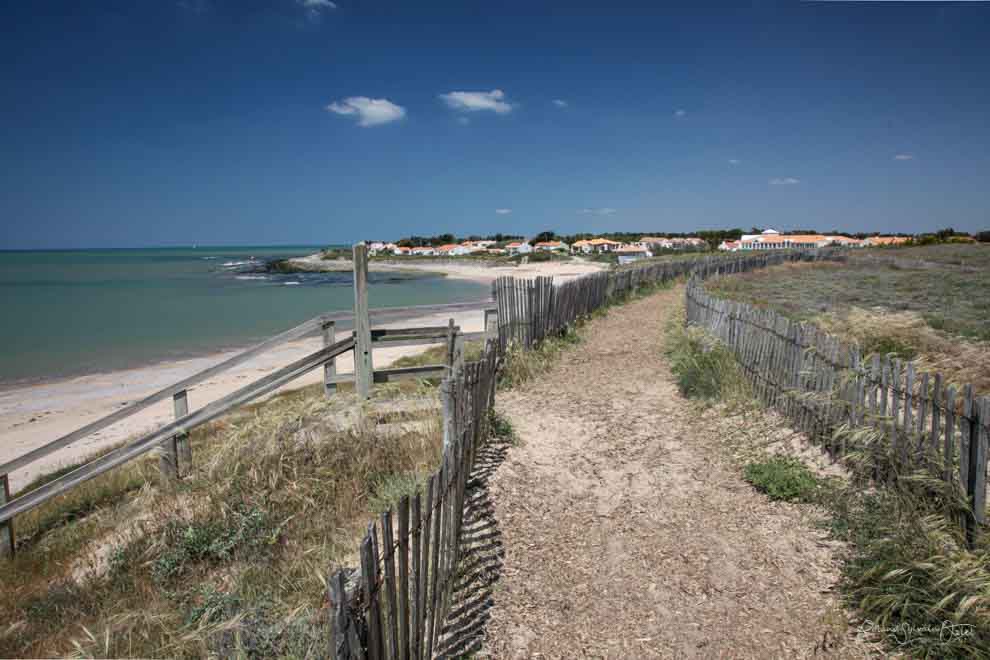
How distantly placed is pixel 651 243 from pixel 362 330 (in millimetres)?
101621

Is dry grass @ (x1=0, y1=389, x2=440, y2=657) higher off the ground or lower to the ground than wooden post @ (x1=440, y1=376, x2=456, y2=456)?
lower

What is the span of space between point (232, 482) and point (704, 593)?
426 cm

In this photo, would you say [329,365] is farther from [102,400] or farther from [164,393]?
[102,400]

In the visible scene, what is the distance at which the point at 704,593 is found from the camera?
3596mm

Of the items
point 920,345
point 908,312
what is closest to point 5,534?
point 920,345

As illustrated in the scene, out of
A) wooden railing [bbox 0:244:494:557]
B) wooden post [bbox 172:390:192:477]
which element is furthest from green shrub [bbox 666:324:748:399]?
wooden post [bbox 172:390:192:477]

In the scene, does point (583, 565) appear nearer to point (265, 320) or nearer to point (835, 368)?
point (835, 368)

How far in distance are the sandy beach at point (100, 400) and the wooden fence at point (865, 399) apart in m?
8.71

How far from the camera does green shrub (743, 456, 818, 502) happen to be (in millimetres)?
4773

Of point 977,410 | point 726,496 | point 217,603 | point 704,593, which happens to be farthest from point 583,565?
point 977,410

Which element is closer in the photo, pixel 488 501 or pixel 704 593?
pixel 704 593

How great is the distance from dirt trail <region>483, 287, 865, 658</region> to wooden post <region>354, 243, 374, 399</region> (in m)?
2.19

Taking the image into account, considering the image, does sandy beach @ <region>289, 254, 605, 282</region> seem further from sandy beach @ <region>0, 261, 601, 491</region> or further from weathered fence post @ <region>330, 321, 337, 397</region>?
weathered fence post @ <region>330, 321, 337, 397</region>

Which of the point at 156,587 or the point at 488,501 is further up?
the point at 488,501
